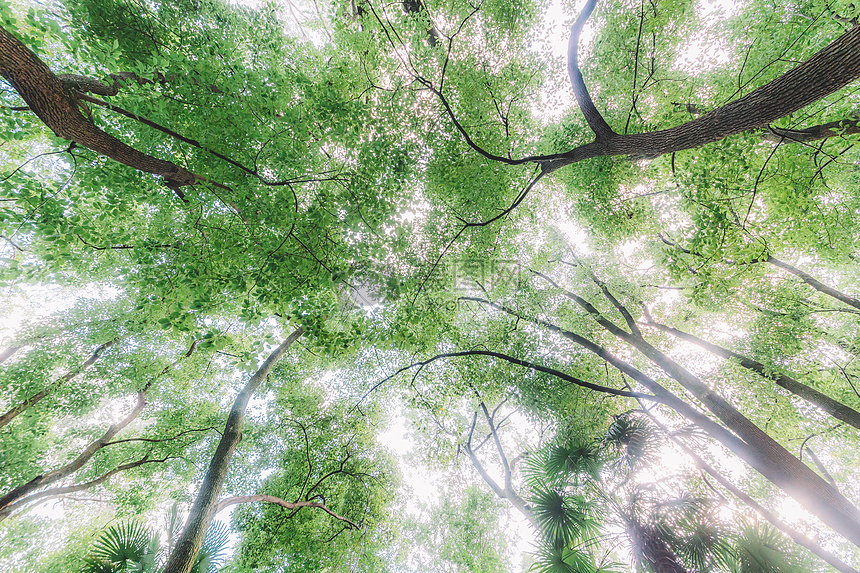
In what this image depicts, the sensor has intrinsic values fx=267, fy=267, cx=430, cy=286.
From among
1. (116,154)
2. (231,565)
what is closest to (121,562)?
(231,565)

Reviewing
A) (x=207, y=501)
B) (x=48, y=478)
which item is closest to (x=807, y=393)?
(x=207, y=501)

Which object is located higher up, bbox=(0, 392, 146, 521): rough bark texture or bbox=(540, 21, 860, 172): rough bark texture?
bbox=(540, 21, 860, 172): rough bark texture

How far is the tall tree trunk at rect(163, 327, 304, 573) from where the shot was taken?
468cm

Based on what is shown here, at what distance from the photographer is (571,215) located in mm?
8938

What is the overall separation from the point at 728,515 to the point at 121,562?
9.25m

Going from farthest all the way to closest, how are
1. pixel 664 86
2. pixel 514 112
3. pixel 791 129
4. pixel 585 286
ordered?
pixel 585 286 → pixel 514 112 → pixel 664 86 → pixel 791 129

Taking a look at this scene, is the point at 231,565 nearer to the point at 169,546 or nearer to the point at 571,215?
the point at 169,546

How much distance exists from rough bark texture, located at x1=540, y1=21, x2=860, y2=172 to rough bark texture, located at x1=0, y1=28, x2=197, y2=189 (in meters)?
6.31

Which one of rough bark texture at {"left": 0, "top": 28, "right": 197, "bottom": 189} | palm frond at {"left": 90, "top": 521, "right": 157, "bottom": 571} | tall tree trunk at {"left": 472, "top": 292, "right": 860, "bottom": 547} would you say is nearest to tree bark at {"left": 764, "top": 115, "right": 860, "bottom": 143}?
tall tree trunk at {"left": 472, "top": 292, "right": 860, "bottom": 547}

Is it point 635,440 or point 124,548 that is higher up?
point 635,440

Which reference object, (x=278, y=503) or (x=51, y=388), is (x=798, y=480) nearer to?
(x=278, y=503)

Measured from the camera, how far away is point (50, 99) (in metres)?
3.03

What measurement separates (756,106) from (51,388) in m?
17.5

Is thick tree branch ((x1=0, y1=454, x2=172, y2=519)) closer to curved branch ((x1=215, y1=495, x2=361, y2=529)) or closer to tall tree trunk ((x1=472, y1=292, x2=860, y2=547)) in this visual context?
curved branch ((x1=215, y1=495, x2=361, y2=529))
